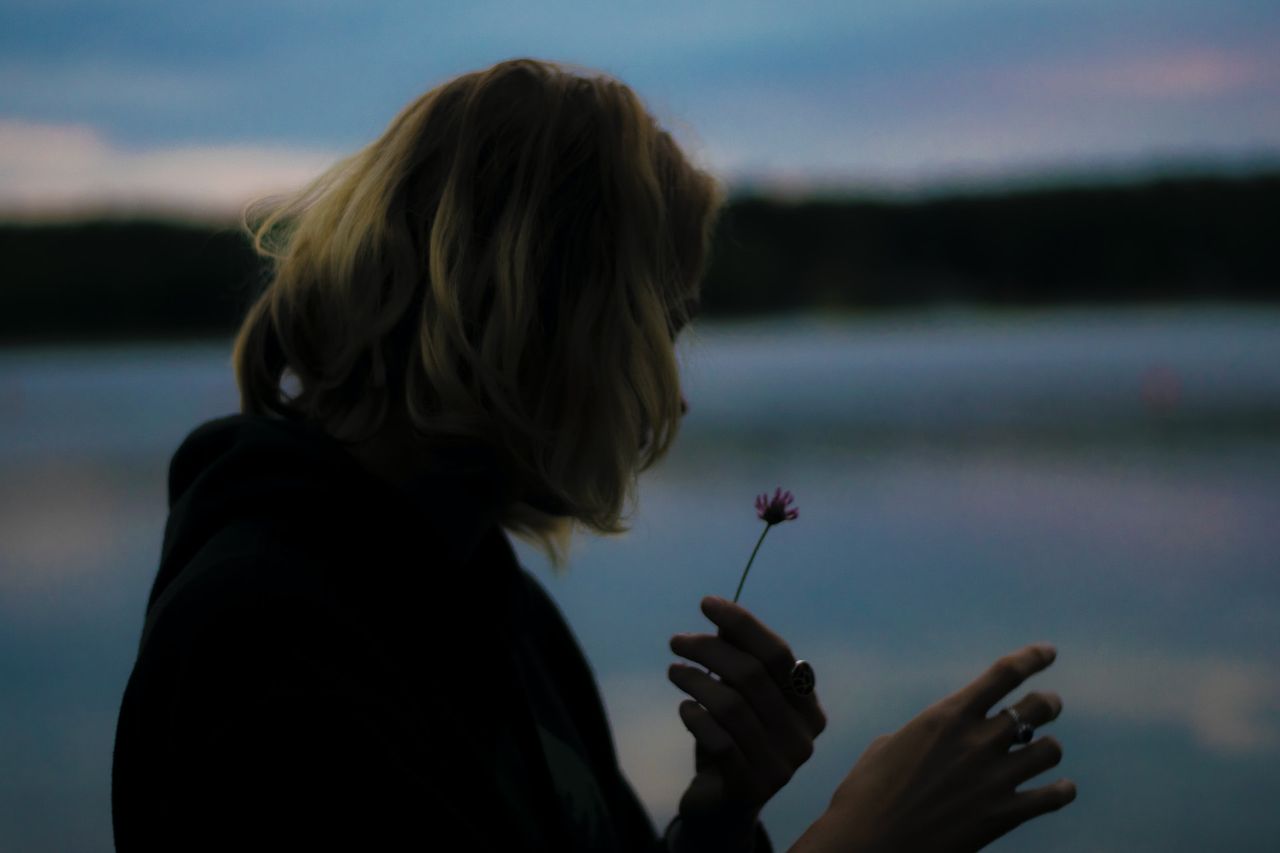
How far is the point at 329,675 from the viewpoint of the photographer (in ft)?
2.16

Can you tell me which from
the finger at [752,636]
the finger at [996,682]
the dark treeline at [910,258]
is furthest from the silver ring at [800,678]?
the dark treeline at [910,258]

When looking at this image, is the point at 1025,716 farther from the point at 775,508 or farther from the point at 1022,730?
the point at 775,508

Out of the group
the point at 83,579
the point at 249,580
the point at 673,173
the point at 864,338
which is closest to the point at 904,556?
the point at 83,579

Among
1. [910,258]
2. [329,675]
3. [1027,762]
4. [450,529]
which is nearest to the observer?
[329,675]

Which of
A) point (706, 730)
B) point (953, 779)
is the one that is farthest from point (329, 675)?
point (953, 779)

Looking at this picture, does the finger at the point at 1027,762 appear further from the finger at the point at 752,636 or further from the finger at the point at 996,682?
the finger at the point at 752,636

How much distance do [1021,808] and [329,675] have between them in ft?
1.58

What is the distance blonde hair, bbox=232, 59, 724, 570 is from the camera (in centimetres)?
82

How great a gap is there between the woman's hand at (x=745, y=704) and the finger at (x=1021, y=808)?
131mm

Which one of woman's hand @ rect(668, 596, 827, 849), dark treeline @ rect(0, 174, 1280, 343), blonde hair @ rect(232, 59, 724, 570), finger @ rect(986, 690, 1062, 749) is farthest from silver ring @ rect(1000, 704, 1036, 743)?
dark treeline @ rect(0, 174, 1280, 343)

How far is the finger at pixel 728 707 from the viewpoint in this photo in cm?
71

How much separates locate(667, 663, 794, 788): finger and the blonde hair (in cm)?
19

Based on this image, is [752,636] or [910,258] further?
[910,258]

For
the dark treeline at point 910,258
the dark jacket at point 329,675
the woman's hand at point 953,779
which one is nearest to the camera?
the dark jacket at point 329,675
